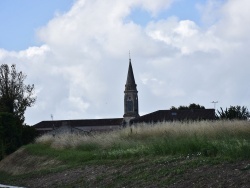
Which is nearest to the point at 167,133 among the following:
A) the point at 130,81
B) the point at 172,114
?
the point at 172,114

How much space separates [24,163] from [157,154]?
17035mm

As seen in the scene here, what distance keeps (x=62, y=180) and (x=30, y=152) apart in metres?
18.6

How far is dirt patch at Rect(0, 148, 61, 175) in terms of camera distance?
29770 millimetres

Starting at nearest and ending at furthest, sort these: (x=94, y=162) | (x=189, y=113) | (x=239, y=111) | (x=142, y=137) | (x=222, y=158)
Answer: (x=222, y=158) < (x=94, y=162) < (x=142, y=137) < (x=239, y=111) < (x=189, y=113)

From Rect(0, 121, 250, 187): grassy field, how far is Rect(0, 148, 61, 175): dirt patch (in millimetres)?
236

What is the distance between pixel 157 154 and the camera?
19656 mm

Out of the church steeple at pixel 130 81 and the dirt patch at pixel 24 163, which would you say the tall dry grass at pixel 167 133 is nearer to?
the dirt patch at pixel 24 163

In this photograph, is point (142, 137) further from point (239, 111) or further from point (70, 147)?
point (239, 111)

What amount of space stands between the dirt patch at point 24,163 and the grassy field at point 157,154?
0.24 meters

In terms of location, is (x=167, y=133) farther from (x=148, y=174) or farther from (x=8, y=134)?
(x=8, y=134)

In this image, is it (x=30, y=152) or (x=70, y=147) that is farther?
(x=30, y=152)

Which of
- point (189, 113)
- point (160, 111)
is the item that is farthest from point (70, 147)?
point (160, 111)

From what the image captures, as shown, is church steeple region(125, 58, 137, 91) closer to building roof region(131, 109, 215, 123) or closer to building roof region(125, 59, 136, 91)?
building roof region(125, 59, 136, 91)

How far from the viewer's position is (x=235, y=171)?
1336cm
